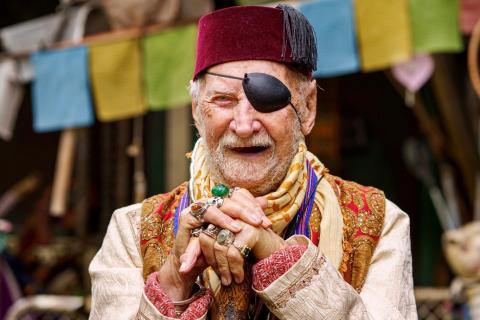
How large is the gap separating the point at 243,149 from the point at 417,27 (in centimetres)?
245

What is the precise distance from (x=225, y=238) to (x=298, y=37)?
70 cm

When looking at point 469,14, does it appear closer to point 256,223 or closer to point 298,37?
point 298,37

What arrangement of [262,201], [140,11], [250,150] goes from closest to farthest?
[262,201] < [250,150] < [140,11]

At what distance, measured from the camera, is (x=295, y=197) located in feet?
8.07

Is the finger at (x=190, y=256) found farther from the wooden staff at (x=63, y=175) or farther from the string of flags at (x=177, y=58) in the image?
the wooden staff at (x=63, y=175)

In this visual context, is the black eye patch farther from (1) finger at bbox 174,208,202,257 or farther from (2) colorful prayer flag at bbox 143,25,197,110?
(2) colorful prayer flag at bbox 143,25,197,110

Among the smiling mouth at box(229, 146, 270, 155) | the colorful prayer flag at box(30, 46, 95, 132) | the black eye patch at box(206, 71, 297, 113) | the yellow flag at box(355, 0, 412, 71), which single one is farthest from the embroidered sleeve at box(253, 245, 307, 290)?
the colorful prayer flag at box(30, 46, 95, 132)

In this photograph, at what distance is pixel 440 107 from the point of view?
5.62 meters

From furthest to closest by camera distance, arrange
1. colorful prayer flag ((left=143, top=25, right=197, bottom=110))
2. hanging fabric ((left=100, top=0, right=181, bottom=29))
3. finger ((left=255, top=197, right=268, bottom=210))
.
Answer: hanging fabric ((left=100, top=0, right=181, bottom=29)) → colorful prayer flag ((left=143, top=25, right=197, bottom=110)) → finger ((left=255, top=197, right=268, bottom=210))

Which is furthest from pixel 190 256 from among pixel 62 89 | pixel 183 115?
pixel 183 115

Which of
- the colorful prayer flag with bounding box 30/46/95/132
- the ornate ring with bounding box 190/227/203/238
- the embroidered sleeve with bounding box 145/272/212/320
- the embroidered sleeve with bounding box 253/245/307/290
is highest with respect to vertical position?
the ornate ring with bounding box 190/227/203/238

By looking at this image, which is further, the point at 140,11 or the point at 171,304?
the point at 140,11

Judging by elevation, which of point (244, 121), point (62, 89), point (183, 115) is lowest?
point (183, 115)

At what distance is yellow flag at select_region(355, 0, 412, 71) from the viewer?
4.52m
